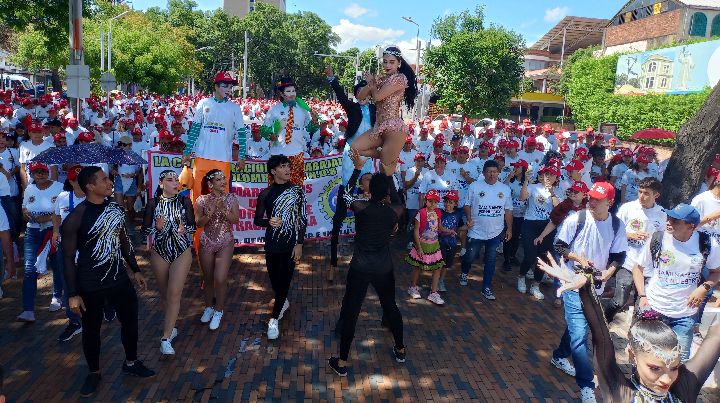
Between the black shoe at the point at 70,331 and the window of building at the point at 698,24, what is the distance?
40.3m

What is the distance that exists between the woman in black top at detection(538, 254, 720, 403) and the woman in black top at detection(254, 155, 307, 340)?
3474 mm

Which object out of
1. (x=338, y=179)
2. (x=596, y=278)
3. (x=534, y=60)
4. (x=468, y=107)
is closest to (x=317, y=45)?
(x=534, y=60)

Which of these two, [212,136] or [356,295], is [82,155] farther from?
[356,295]

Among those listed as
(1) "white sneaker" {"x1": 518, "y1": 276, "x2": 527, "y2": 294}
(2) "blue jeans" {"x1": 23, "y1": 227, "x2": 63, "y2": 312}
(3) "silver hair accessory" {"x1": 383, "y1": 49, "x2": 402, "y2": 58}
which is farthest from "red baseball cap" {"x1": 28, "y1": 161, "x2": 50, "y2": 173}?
(1) "white sneaker" {"x1": 518, "y1": 276, "x2": 527, "y2": 294}

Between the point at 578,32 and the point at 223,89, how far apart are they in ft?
210

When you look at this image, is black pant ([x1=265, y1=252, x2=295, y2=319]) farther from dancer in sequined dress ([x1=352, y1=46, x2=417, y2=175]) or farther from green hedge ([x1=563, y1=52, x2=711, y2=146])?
green hedge ([x1=563, y1=52, x2=711, y2=146])

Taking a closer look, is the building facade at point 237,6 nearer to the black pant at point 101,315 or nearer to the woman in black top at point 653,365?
the black pant at point 101,315

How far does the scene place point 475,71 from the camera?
27094mm

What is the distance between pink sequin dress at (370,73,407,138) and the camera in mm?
5770

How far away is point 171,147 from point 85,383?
4561mm

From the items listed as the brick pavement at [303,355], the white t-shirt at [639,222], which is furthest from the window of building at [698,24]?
the brick pavement at [303,355]

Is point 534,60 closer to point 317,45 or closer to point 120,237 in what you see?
point 317,45

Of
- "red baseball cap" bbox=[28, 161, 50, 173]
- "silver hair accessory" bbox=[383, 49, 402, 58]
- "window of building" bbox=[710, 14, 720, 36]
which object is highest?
"window of building" bbox=[710, 14, 720, 36]

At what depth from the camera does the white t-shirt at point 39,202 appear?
5.77 m
